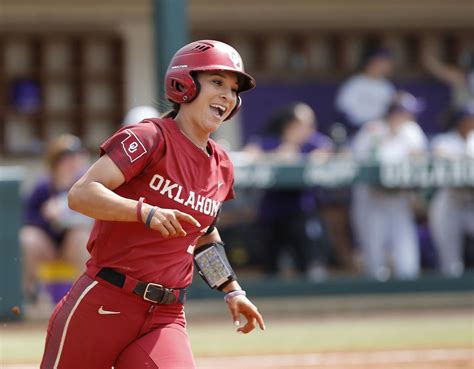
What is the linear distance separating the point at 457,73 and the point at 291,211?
4.39 m

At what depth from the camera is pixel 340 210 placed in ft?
38.4

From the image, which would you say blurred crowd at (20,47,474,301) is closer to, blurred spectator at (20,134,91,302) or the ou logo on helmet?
blurred spectator at (20,134,91,302)

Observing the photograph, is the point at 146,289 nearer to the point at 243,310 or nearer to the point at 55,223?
the point at 243,310

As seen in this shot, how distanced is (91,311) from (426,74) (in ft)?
35.4

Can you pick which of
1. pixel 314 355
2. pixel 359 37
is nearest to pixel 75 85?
pixel 359 37

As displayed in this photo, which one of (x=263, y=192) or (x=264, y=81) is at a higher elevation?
(x=264, y=81)

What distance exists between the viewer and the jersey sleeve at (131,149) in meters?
3.77

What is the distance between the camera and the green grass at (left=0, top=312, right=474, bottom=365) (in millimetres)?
7840

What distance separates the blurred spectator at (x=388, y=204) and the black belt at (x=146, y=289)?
6777 millimetres

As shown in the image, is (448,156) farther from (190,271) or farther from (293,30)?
(190,271)

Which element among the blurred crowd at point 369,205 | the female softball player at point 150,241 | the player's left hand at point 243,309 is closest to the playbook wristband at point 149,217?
the female softball player at point 150,241

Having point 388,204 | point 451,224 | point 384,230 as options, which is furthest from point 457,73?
point 384,230

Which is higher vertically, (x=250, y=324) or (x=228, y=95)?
(x=228, y=95)

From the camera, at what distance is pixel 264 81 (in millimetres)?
13789
